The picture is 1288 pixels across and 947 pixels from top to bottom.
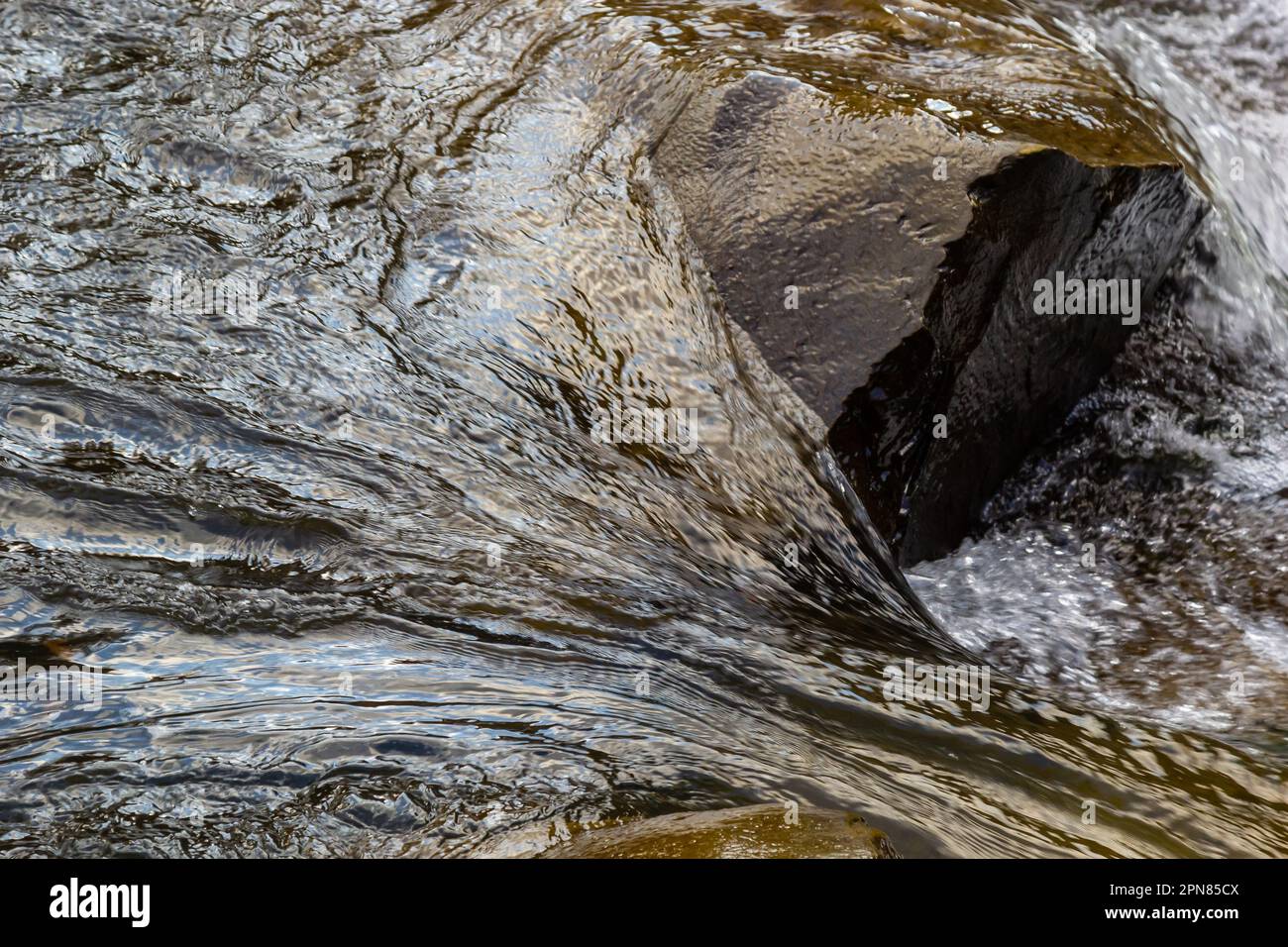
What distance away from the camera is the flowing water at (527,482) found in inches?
96.3

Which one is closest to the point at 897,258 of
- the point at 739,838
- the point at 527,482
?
the point at 527,482

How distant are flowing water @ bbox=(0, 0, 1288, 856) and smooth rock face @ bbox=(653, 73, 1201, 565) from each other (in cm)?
14

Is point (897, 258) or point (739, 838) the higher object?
point (897, 258)

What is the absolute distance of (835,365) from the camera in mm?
3900

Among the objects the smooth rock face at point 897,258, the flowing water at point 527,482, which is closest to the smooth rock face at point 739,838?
the flowing water at point 527,482

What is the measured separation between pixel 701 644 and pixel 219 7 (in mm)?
3720

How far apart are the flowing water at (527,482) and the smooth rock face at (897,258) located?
5.4 inches

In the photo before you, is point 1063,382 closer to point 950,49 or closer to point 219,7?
point 950,49

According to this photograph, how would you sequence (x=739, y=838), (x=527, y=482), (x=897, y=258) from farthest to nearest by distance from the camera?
(x=897, y=258) → (x=527, y=482) → (x=739, y=838)

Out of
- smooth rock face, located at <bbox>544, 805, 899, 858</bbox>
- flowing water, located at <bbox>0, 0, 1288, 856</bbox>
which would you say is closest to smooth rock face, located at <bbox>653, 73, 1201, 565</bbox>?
flowing water, located at <bbox>0, 0, 1288, 856</bbox>

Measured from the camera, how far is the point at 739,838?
209cm

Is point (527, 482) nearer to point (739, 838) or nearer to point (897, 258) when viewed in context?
point (897, 258)

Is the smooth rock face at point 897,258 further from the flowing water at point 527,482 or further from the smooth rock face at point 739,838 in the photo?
the smooth rock face at point 739,838

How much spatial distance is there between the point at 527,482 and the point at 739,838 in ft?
5.15
